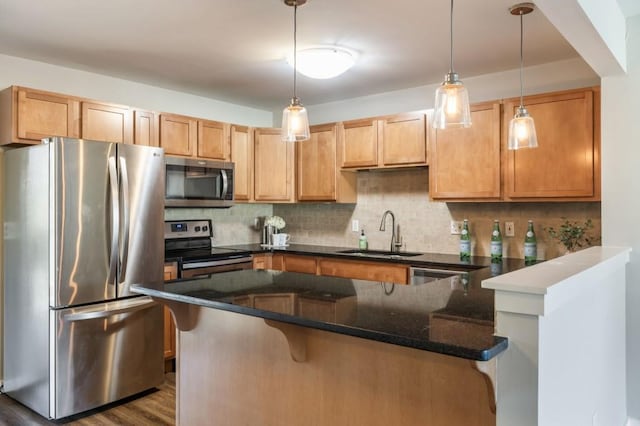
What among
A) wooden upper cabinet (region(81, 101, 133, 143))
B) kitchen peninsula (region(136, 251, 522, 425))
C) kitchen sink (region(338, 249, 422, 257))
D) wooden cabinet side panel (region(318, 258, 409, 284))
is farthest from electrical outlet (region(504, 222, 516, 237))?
wooden upper cabinet (region(81, 101, 133, 143))

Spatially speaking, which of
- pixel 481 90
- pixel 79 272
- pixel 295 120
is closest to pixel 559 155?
pixel 481 90

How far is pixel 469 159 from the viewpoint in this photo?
3.63m

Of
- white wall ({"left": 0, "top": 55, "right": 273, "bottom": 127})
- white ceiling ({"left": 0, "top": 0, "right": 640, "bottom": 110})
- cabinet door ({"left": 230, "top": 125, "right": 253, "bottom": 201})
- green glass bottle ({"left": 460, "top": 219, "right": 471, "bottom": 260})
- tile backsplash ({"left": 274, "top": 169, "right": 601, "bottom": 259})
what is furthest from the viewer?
cabinet door ({"left": 230, "top": 125, "right": 253, "bottom": 201})

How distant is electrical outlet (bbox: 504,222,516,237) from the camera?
12.2 ft

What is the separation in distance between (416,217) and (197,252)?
6.50 ft

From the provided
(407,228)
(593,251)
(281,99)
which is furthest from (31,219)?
(593,251)

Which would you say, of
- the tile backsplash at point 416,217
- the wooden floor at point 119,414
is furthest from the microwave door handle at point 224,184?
the wooden floor at point 119,414

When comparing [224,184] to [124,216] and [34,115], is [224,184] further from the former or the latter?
[34,115]

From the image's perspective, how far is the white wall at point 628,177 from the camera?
262 cm

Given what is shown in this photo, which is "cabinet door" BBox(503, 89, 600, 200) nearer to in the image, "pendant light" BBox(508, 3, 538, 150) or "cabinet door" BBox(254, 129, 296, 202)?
"pendant light" BBox(508, 3, 538, 150)

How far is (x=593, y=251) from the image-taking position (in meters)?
2.41

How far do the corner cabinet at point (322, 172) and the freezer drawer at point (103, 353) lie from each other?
1854 mm

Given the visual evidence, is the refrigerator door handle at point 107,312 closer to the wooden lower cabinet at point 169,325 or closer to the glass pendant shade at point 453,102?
the wooden lower cabinet at point 169,325

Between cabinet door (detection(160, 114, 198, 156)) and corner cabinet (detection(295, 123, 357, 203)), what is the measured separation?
1.06 meters
